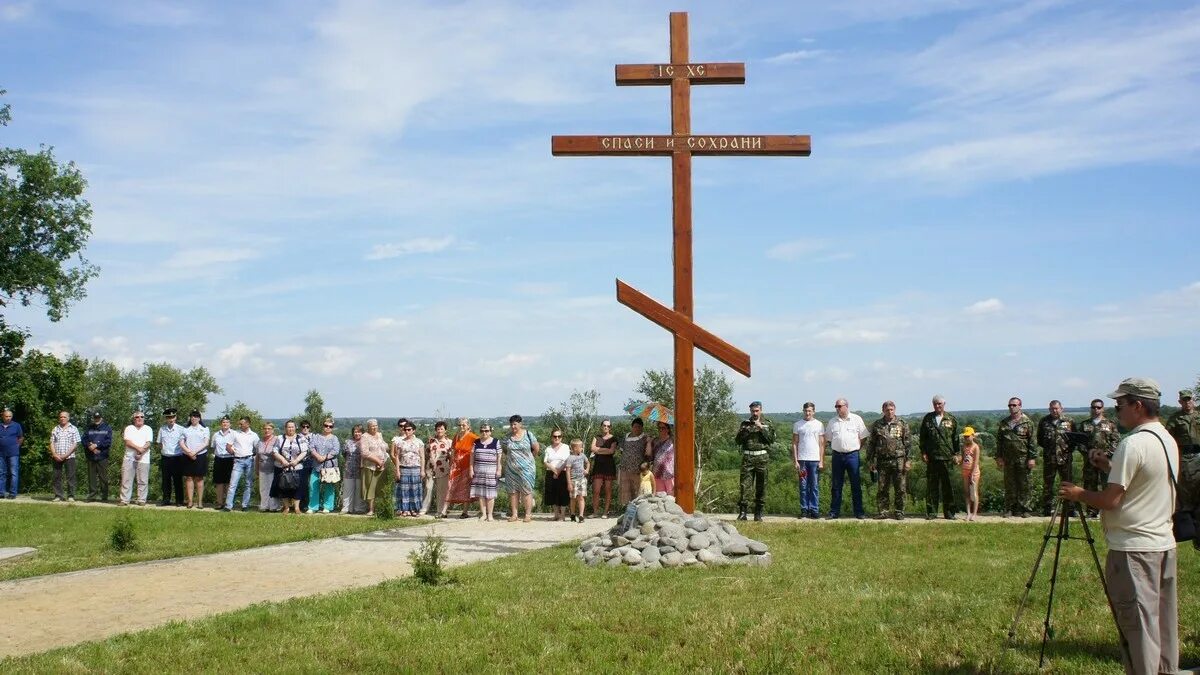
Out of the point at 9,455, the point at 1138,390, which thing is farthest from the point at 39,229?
the point at 1138,390

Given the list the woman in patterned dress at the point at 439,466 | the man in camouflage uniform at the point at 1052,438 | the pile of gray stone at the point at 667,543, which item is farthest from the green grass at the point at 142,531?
the man in camouflage uniform at the point at 1052,438

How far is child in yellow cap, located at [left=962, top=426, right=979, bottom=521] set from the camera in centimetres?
1440

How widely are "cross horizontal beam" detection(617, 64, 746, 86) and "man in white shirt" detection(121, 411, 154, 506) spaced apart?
1139 centimetres

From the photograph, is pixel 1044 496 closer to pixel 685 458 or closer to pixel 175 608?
pixel 685 458

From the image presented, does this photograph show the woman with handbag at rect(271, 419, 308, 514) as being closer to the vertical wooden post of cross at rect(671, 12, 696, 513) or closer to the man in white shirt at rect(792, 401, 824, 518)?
the man in white shirt at rect(792, 401, 824, 518)

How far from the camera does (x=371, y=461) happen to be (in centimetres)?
1691

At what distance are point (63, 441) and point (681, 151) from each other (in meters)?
13.4

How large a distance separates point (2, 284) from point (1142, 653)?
3182 cm

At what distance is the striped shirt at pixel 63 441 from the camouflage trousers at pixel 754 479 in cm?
1205

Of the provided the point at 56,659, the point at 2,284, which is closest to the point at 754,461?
the point at 56,659

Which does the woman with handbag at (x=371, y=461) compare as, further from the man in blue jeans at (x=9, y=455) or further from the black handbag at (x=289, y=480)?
the man in blue jeans at (x=9, y=455)

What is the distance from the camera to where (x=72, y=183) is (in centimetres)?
3123

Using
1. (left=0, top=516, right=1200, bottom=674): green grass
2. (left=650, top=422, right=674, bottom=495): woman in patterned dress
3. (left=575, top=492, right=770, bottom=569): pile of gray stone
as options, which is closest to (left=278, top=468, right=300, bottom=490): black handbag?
(left=650, top=422, right=674, bottom=495): woman in patterned dress

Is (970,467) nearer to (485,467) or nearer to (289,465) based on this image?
(485,467)
